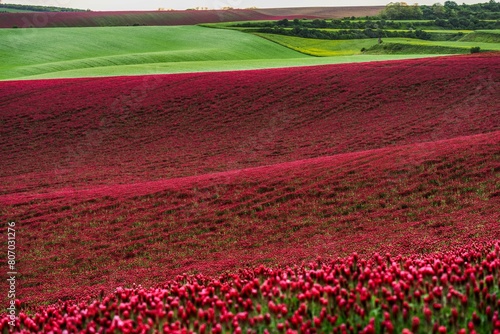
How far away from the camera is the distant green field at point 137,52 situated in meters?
53.9

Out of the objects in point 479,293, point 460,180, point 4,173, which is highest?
point 479,293

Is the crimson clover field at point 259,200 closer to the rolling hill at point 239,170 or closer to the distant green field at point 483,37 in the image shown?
the rolling hill at point 239,170

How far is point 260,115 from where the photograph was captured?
30.2m

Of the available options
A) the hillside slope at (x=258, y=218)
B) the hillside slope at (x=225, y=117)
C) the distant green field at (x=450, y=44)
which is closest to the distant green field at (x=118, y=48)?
the distant green field at (x=450, y=44)

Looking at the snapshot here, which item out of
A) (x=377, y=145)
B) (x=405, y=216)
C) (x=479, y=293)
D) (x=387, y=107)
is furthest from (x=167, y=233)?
(x=387, y=107)

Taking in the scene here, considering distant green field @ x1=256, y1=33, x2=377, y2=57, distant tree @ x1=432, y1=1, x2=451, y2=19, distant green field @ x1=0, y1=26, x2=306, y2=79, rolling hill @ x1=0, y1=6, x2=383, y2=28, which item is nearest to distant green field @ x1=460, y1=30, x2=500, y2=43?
distant green field @ x1=256, y1=33, x2=377, y2=57

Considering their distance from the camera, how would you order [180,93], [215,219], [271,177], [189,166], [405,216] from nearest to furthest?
[405,216] < [215,219] < [271,177] < [189,166] < [180,93]

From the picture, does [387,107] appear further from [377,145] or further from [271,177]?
[271,177]

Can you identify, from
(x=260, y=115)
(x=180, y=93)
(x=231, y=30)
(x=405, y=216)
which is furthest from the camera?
(x=231, y=30)

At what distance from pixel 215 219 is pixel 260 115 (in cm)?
1607

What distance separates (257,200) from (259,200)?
6 cm

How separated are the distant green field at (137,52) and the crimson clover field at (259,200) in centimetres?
1610

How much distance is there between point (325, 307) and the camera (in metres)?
5.20

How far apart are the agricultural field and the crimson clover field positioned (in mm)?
52
